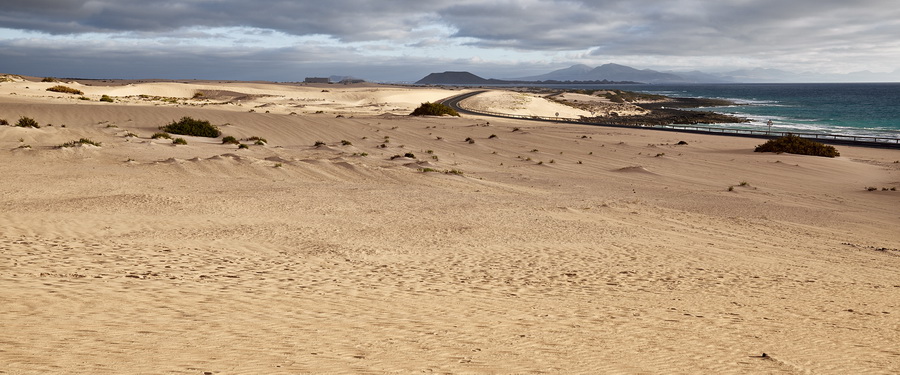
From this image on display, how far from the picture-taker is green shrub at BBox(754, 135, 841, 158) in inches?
1345

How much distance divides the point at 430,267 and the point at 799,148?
3001 cm

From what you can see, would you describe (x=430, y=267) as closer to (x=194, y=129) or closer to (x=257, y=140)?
(x=257, y=140)

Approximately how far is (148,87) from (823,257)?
3412 inches

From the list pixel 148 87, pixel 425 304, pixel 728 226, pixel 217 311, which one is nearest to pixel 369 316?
pixel 425 304

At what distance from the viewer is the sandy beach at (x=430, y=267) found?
21.8ft

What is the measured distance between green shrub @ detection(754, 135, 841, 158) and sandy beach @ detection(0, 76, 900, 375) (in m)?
6.66

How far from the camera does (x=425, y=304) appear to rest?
8.73 m

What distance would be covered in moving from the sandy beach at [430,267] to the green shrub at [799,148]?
666 cm

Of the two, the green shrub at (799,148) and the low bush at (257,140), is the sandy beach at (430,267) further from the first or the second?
the green shrub at (799,148)

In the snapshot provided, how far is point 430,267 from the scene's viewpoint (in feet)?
36.6

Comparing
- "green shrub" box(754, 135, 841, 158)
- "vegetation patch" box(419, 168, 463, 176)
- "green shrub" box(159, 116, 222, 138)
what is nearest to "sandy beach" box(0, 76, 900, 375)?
"vegetation patch" box(419, 168, 463, 176)

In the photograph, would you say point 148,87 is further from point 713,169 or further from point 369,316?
point 369,316

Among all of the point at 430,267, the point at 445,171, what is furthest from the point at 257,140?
the point at 430,267

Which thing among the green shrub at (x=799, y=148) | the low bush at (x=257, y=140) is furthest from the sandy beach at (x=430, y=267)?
the green shrub at (x=799, y=148)
